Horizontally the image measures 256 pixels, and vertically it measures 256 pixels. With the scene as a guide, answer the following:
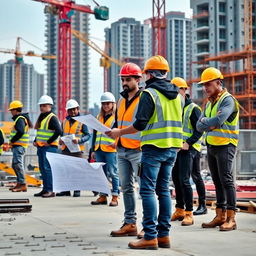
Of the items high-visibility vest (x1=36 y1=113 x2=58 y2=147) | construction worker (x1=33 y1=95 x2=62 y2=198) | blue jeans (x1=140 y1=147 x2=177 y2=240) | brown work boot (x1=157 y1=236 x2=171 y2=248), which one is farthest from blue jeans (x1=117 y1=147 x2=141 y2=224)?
high-visibility vest (x1=36 y1=113 x2=58 y2=147)

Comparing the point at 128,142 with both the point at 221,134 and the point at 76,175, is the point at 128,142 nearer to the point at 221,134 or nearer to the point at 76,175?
the point at 76,175

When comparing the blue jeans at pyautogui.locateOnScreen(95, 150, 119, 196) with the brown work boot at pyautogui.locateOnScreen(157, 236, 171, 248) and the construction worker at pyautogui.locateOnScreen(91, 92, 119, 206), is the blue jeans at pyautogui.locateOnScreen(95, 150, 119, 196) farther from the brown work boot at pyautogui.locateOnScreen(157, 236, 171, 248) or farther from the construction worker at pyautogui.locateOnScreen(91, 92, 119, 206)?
the brown work boot at pyautogui.locateOnScreen(157, 236, 171, 248)

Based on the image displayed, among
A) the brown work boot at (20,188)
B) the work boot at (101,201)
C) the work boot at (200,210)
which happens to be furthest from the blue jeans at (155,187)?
the brown work boot at (20,188)

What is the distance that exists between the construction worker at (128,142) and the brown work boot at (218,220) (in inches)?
43.5

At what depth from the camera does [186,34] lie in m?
176

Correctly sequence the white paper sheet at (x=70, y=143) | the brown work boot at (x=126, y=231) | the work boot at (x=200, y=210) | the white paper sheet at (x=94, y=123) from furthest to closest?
the white paper sheet at (x=70, y=143) → the work boot at (x=200, y=210) → the brown work boot at (x=126, y=231) → the white paper sheet at (x=94, y=123)

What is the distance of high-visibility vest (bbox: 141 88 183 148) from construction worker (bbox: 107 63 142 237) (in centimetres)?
81

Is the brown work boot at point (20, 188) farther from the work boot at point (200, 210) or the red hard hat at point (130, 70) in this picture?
the red hard hat at point (130, 70)

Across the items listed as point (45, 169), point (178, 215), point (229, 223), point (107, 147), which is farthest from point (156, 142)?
point (45, 169)

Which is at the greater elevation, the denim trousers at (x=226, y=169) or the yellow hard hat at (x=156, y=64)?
the yellow hard hat at (x=156, y=64)

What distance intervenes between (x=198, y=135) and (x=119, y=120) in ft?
5.04

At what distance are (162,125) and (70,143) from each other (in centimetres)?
620

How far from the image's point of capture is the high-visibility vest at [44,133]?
11992 mm

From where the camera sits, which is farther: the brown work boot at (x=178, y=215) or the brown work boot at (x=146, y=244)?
the brown work boot at (x=178, y=215)
